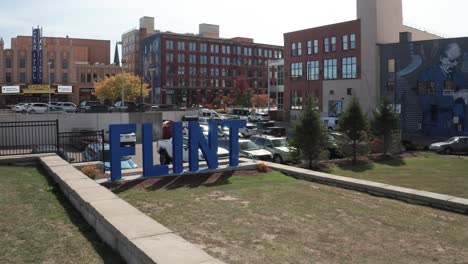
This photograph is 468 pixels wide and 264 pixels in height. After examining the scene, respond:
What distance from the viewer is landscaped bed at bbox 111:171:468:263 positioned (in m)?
8.13

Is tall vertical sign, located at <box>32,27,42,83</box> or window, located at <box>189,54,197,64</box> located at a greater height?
window, located at <box>189,54,197,64</box>

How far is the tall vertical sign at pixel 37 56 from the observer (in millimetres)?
83919

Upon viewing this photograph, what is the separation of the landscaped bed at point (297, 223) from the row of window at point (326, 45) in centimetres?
5128

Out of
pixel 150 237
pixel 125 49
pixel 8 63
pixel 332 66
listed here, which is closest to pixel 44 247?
pixel 150 237

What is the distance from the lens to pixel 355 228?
9945 millimetres

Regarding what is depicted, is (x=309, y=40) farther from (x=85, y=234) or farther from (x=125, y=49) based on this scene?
(x=125, y=49)

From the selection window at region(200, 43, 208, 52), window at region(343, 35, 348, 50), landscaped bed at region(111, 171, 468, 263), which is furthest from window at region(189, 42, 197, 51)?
landscaped bed at region(111, 171, 468, 263)

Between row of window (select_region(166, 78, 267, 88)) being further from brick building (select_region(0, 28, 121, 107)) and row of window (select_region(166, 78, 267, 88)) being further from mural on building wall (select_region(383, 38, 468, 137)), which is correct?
mural on building wall (select_region(383, 38, 468, 137))

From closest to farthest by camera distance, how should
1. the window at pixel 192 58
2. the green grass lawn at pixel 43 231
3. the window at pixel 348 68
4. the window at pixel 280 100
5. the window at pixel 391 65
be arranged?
the green grass lawn at pixel 43 231
the window at pixel 391 65
the window at pixel 348 68
the window at pixel 280 100
the window at pixel 192 58

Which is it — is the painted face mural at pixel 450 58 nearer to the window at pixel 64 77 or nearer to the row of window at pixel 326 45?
the row of window at pixel 326 45

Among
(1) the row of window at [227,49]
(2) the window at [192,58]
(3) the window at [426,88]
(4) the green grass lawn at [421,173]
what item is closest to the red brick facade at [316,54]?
(3) the window at [426,88]

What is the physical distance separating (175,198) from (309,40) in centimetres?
6062

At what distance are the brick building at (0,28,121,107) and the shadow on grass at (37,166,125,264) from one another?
76.4 metres

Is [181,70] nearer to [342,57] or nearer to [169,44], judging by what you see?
[169,44]
